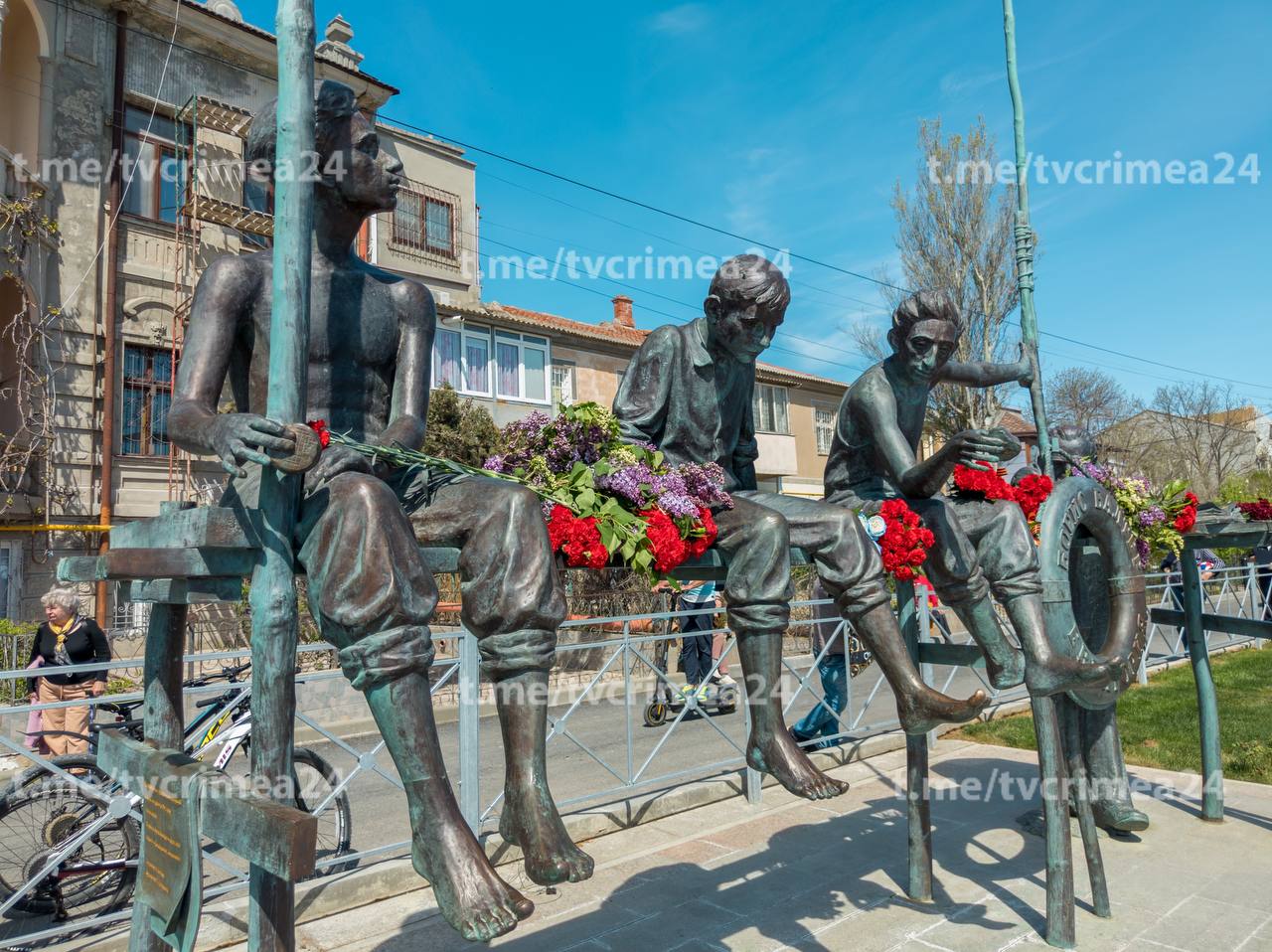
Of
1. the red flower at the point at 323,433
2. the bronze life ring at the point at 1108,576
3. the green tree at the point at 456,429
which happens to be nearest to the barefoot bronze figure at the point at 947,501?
the bronze life ring at the point at 1108,576

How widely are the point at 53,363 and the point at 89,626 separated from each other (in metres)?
7.64

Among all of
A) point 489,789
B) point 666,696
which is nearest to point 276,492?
point 489,789

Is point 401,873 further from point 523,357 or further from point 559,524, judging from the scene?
point 523,357

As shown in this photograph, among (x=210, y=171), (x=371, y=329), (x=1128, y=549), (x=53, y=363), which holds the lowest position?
(x=1128, y=549)

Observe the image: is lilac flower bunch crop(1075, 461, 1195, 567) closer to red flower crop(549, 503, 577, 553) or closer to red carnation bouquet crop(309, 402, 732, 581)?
red carnation bouquet crop(309, 402, 732, 581)

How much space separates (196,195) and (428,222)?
5388 mm

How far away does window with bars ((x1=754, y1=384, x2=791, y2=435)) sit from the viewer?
26312 mm

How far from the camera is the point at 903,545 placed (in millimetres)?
2924

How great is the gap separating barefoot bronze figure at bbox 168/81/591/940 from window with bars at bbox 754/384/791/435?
78.7ft

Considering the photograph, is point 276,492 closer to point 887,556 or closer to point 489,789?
point 887,556

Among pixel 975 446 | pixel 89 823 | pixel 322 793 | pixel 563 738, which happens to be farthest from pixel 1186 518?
pixel 563 738

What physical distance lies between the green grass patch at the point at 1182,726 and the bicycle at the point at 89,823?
568 centimetres

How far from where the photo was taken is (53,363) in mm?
12992

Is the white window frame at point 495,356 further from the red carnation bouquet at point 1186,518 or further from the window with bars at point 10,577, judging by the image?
the red carnation bouquet at point 1186,518
